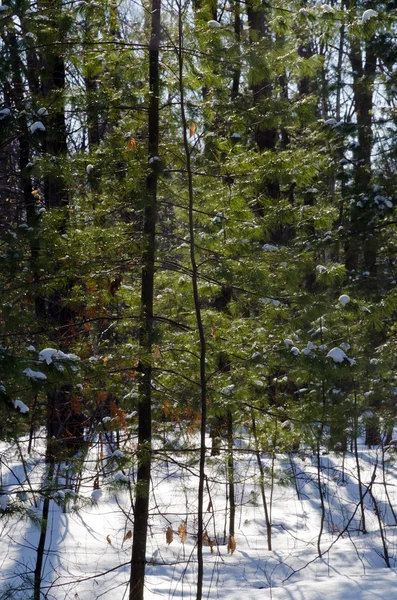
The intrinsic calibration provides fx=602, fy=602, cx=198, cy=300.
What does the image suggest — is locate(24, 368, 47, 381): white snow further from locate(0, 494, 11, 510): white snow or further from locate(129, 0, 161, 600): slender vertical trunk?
locate(129, 0, 161, 600): slender vertical trunk

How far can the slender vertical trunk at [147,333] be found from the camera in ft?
18.4

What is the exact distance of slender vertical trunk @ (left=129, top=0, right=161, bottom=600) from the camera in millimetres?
5602

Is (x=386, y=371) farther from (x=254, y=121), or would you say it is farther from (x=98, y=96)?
(x=98, y=96)

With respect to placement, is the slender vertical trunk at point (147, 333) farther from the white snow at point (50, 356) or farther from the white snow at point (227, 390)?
the white snow at point (50, 356)

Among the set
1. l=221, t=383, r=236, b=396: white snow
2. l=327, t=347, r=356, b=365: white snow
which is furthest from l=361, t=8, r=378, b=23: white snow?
l=221, t=383, r=236, b=396: white snow

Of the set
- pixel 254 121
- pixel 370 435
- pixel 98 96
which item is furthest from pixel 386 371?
pixel 370 435

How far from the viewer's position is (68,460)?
499 centimetres

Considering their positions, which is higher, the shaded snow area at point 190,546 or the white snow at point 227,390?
the white snow at point 227,390

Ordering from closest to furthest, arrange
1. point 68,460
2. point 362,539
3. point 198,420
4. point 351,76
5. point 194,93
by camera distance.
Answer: point 68,460 < point 194,93 < point 198,420 < point 362,539 < point 351,76

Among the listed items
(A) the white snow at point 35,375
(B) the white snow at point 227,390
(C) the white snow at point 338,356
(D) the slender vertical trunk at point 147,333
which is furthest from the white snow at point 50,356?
(C) the white snow at point 338,356

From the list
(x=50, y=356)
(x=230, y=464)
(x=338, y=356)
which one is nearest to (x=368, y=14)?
(x=338, y=356)

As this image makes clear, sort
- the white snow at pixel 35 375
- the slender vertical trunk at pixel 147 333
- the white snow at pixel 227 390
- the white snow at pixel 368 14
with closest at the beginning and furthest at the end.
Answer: the white snow at pixel 35 375
the slender vertical trunk at pixel 147 333
the white snow at pixel 227 390
the white snow at pixel 368 14

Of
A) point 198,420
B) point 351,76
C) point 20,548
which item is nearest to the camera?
point 198,420

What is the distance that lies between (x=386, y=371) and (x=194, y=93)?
431 centimetres
